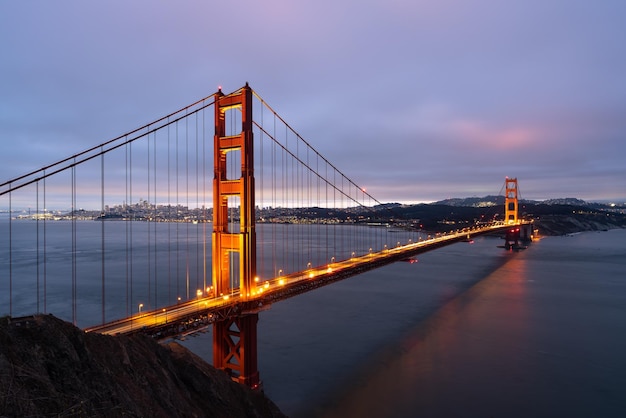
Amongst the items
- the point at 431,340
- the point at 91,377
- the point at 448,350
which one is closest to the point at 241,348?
the point at 91,377

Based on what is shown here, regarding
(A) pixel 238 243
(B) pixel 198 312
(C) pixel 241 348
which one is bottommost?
(C) pixel 241 348

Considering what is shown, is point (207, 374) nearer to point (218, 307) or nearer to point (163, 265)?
point (218, 307)

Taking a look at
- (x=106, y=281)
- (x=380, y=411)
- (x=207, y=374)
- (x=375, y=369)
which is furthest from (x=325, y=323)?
(x=106, y=281)

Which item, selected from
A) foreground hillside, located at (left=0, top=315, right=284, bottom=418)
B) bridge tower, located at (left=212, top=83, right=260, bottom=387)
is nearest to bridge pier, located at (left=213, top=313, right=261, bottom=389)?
bridge tower, located at (left=212, top=83, right=260, bottom=387)

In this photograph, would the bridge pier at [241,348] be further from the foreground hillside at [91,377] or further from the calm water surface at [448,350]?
the foreground hillside at [91,377]

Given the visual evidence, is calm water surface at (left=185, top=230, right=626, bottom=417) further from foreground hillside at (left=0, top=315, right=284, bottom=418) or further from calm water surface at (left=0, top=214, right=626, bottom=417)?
foreground hillside at (left=0, top=315, right=284, bottom=418)

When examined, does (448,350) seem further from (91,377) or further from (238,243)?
(91,377)

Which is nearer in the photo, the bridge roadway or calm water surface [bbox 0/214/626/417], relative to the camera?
the bridge roadway
